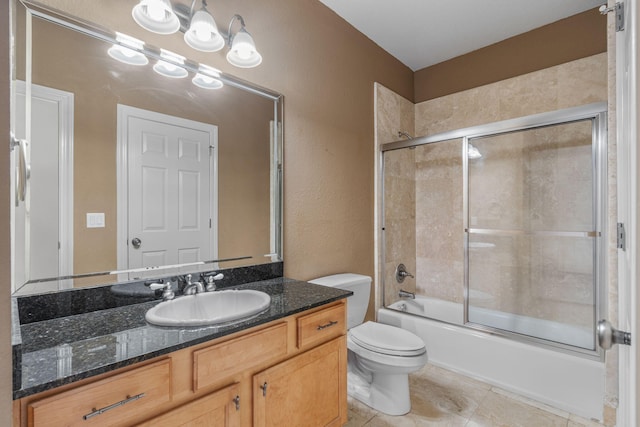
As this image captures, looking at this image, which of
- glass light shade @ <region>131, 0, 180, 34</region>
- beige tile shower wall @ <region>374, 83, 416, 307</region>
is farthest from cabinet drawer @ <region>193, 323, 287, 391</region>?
beige tile shower wall @ <region>374, 83, 416, 307</region>

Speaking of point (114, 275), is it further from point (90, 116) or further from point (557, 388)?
point (557, 388)

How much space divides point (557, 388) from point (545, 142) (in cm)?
172

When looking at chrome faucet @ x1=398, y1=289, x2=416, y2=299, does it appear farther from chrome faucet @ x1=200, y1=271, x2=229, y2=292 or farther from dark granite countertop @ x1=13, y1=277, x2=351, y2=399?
chrome faucet @ x1=200, y1=271, x2=229, y2=292

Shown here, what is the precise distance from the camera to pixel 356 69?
2.49m

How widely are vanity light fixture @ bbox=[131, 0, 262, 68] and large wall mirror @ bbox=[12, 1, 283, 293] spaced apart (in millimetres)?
99

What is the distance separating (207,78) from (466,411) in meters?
2.39

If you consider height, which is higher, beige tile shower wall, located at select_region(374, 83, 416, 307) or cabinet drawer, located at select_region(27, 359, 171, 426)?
beige tile shower wall, located at select_region(374, 83, 416, 307)

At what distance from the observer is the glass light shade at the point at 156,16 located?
130 centimetres

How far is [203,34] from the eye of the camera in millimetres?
1479

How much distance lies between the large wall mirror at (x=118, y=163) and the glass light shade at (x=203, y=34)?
99mm

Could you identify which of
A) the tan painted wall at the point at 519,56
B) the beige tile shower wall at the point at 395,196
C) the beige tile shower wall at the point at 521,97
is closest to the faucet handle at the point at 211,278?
the beige tile shower wall at the point at 395,196

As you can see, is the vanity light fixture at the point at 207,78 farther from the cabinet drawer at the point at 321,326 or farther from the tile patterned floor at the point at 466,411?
the tile patterned floor at the point at 466,411

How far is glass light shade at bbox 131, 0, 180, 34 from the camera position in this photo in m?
1.30

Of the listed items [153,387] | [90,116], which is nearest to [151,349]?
[153,387]
